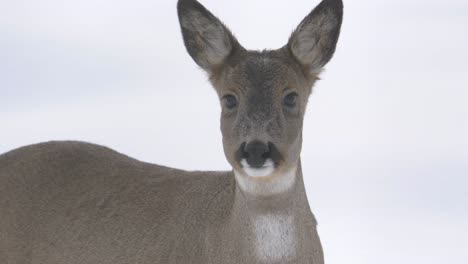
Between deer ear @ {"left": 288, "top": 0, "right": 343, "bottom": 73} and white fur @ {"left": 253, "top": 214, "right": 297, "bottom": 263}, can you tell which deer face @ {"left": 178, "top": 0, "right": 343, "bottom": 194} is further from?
white fur @ {"left": 253, "top": 214, "right": 297, "bottom": 263}

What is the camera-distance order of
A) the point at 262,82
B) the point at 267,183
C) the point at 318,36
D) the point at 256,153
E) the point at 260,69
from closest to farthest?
the point at 256,153
the point at 267,183
the point at 262,82
the point at 260,69
the point at 318,36

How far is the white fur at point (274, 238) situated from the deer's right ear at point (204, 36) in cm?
161

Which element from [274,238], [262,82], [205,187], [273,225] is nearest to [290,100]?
[262,82]

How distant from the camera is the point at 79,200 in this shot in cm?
1077

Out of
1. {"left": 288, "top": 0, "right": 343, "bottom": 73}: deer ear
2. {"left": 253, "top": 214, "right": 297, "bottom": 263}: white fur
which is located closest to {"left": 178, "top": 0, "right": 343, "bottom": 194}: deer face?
{"left": 288, "top": 0, "right": 343, "bottom": 73}: deer ear

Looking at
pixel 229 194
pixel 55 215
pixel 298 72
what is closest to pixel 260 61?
pixel 298 72

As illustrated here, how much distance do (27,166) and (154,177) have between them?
1381mm

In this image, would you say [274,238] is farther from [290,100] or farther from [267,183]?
[290,100]

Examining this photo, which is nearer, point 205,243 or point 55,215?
point 205,243

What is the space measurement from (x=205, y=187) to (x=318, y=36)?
1821 mm

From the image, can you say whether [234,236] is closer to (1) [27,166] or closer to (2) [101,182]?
(2) [101,182]

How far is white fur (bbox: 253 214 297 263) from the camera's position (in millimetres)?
9070

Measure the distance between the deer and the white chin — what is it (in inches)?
0.4

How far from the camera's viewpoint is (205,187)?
10.2 m
